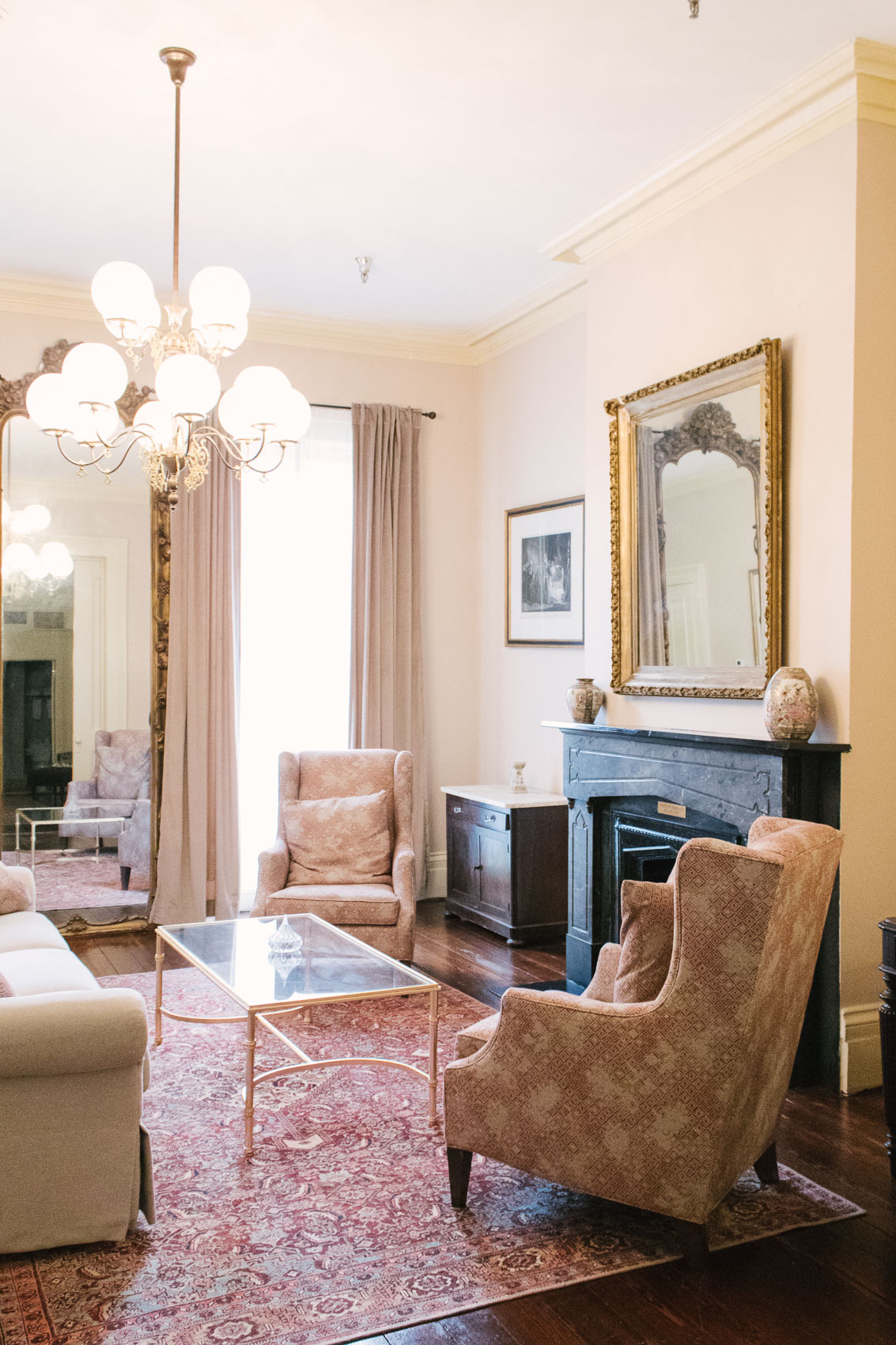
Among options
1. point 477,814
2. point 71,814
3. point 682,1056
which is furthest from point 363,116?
point 71,814

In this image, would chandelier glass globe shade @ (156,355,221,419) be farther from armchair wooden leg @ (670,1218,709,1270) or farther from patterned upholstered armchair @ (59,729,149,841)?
patterned upholstered armchair @ (59,729,149,841)

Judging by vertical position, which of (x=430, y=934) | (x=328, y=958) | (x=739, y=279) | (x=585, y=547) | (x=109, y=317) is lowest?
(x=430, y=934)


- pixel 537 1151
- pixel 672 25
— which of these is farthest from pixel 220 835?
pixel 672 25

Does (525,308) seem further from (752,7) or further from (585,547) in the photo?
(752,7)

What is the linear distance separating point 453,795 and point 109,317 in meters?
3.41

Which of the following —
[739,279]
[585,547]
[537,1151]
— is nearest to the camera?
[537,1151]

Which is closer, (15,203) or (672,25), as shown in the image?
(672,25)

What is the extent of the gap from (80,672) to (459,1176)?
12.0 feet

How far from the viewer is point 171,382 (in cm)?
321

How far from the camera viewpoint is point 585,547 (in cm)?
499

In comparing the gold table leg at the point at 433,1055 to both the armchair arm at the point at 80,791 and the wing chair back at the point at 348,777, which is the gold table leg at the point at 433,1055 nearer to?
the wing chair back at the point at 348,777

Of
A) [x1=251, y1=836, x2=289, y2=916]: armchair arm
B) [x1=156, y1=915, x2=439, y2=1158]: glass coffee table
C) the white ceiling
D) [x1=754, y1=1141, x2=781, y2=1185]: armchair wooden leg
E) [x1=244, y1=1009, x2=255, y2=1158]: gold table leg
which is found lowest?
[x1=754, y1=1141, x2=781, y2=1185]: armchair wooden leg

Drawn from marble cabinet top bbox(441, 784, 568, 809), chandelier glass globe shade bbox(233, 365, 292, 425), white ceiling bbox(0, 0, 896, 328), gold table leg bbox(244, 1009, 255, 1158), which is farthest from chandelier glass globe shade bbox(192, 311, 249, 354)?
marble cabinet top bbox(441, 784, 568, 809)

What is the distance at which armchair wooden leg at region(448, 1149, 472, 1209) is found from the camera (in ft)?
9.17
